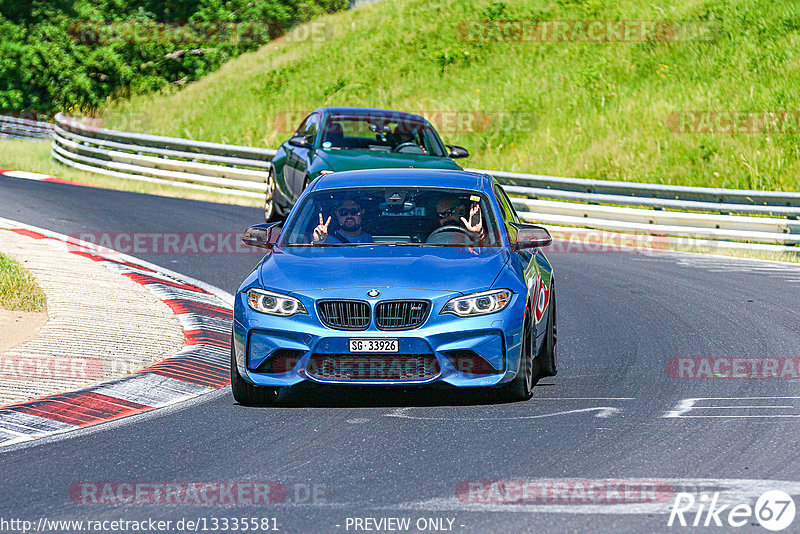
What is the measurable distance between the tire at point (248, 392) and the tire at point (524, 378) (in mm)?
1504

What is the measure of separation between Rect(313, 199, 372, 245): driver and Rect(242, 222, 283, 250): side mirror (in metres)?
0.32

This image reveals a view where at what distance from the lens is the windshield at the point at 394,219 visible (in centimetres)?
925

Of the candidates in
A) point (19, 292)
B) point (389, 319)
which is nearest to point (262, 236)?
point (389, 319)

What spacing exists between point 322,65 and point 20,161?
1314 cm

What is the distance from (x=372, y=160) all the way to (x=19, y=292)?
5.15m

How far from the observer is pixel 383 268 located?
828cm

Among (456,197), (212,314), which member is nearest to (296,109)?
(212,314)

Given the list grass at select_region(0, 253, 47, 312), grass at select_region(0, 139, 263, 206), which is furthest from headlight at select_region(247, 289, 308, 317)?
grass at select_region(0, 139, 263, 206)

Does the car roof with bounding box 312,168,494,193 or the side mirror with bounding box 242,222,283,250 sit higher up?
the car roof with bounding box 312,168,494,193

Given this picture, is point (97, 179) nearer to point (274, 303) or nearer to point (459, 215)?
point (459, 215)

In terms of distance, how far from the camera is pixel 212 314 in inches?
480

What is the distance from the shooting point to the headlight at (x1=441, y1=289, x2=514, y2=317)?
8008 millimetres

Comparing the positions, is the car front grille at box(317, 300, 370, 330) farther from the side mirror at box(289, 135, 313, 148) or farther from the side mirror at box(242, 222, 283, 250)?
the side mirror at box(289, 135, 313, 148)

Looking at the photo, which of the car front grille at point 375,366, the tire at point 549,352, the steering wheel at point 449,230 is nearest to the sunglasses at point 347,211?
the steering wheel at point 449,230
